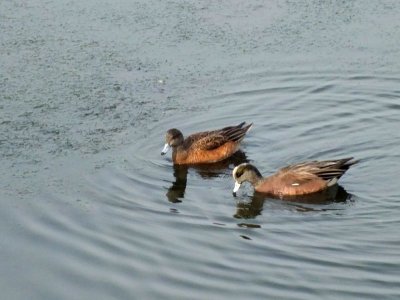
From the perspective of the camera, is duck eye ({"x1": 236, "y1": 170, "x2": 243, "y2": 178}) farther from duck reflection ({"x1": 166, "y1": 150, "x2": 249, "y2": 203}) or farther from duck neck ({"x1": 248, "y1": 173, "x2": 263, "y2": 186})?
duck reflection ({"x1": 166, "y1": 150, "x2": 249, "y2": 203})

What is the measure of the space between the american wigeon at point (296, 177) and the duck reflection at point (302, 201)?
7cm

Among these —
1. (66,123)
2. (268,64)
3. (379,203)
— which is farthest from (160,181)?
(268,64)

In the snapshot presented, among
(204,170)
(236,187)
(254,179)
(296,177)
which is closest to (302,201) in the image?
(296,177)

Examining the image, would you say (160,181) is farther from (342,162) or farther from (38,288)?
(38,288)

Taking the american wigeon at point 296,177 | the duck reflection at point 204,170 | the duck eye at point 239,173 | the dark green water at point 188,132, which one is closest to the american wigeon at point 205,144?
the duck reflection at point 204,170

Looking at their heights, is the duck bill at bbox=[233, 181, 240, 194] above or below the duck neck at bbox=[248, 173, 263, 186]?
below

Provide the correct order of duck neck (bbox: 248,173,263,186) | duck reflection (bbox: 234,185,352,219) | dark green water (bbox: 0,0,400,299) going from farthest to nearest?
duck neck (bbox: 248,173,263,186)
duck reflection (bbox: 234,185,352,219)
dark green water (bbox: 0,0,400,299)

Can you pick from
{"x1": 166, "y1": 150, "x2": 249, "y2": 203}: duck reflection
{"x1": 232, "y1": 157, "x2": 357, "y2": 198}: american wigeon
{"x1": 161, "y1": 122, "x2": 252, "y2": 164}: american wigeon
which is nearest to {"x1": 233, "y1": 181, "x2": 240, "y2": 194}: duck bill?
{"x1": 232, "y1": 157, "x2": 357, "y2": 198}: american wigeon

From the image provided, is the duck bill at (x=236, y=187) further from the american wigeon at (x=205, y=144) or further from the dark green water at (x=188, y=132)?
the american wigeon at (x=205, y=144)

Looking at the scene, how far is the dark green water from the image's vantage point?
8461mm

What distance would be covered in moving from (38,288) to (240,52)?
652 centimetres

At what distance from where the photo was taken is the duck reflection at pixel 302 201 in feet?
33.5

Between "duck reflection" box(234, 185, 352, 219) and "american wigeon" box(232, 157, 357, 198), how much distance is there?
0.07 metres

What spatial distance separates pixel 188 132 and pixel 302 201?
2.24m
